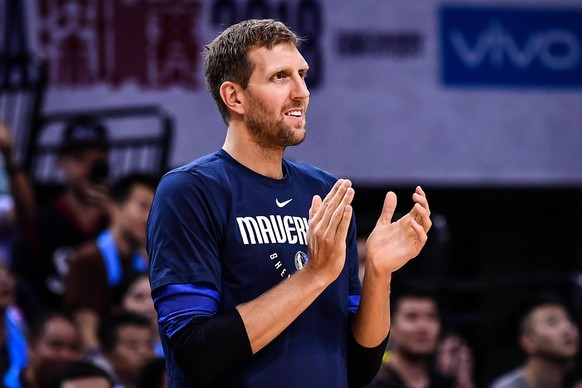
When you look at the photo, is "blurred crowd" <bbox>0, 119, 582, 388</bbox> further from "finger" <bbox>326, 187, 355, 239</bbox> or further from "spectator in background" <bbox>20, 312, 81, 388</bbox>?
"finger" <bbox>326, 187, 355, 239</bbox>

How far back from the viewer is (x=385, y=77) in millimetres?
8078

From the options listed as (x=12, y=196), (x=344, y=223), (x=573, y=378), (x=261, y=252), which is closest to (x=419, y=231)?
(x=344, y=223)

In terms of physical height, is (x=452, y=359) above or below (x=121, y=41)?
below

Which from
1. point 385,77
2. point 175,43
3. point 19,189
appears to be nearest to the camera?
point 19,189

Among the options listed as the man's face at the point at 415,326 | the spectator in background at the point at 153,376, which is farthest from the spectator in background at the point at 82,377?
the man's face at the point at 415,326

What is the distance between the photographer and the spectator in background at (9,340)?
554 cm

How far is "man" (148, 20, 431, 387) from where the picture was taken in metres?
2.68

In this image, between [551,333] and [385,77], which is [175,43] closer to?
[385,77]

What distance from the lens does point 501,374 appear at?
28.4ft

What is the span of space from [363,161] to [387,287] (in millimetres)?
5146

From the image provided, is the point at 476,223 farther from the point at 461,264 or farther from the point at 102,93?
the point at 102,93

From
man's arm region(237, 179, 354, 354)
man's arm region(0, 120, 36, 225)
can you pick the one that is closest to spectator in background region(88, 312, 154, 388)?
man's arm region(0, 120, 36, 225)

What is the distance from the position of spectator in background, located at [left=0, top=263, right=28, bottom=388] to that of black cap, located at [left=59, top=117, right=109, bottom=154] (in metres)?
1.13

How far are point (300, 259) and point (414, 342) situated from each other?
344 cm
